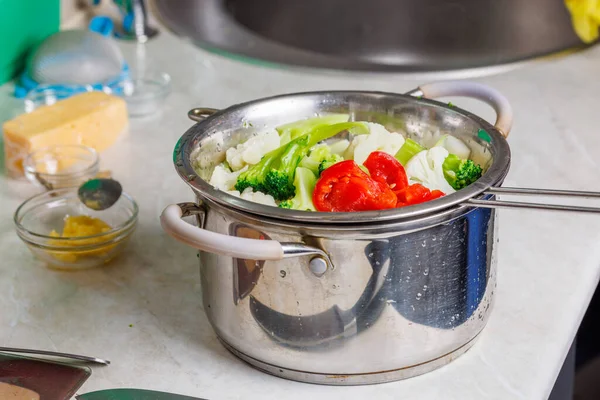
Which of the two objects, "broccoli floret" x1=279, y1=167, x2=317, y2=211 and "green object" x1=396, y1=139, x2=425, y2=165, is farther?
"green object" x1=396, y1=139, x2=425, y2=165

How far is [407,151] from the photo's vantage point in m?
1.03

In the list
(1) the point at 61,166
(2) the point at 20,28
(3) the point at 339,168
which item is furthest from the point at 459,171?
(2) the point at 20,28

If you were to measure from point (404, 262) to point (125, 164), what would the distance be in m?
0.73

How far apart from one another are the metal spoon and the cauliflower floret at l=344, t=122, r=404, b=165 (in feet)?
1.28

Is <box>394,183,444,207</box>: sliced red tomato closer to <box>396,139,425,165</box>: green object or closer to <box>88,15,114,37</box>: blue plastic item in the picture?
<box>396,139,425,165</box>: green object

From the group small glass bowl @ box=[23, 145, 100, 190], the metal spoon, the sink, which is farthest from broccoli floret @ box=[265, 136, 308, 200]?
the sink

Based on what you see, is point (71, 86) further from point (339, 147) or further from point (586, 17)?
point (586, 17)

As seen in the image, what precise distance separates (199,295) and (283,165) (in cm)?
23

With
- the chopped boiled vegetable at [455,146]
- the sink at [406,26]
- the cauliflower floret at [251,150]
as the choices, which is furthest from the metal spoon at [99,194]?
the sink at [406,26]

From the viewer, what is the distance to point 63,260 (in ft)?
3.73

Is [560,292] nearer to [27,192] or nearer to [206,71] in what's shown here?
[27,192]

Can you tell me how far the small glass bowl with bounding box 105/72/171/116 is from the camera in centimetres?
162

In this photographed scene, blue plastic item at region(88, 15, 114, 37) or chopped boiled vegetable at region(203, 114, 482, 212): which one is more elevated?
chopped boiled vegetable at region(203, 114, 482, 212)

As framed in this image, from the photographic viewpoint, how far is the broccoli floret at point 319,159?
0.97 m
